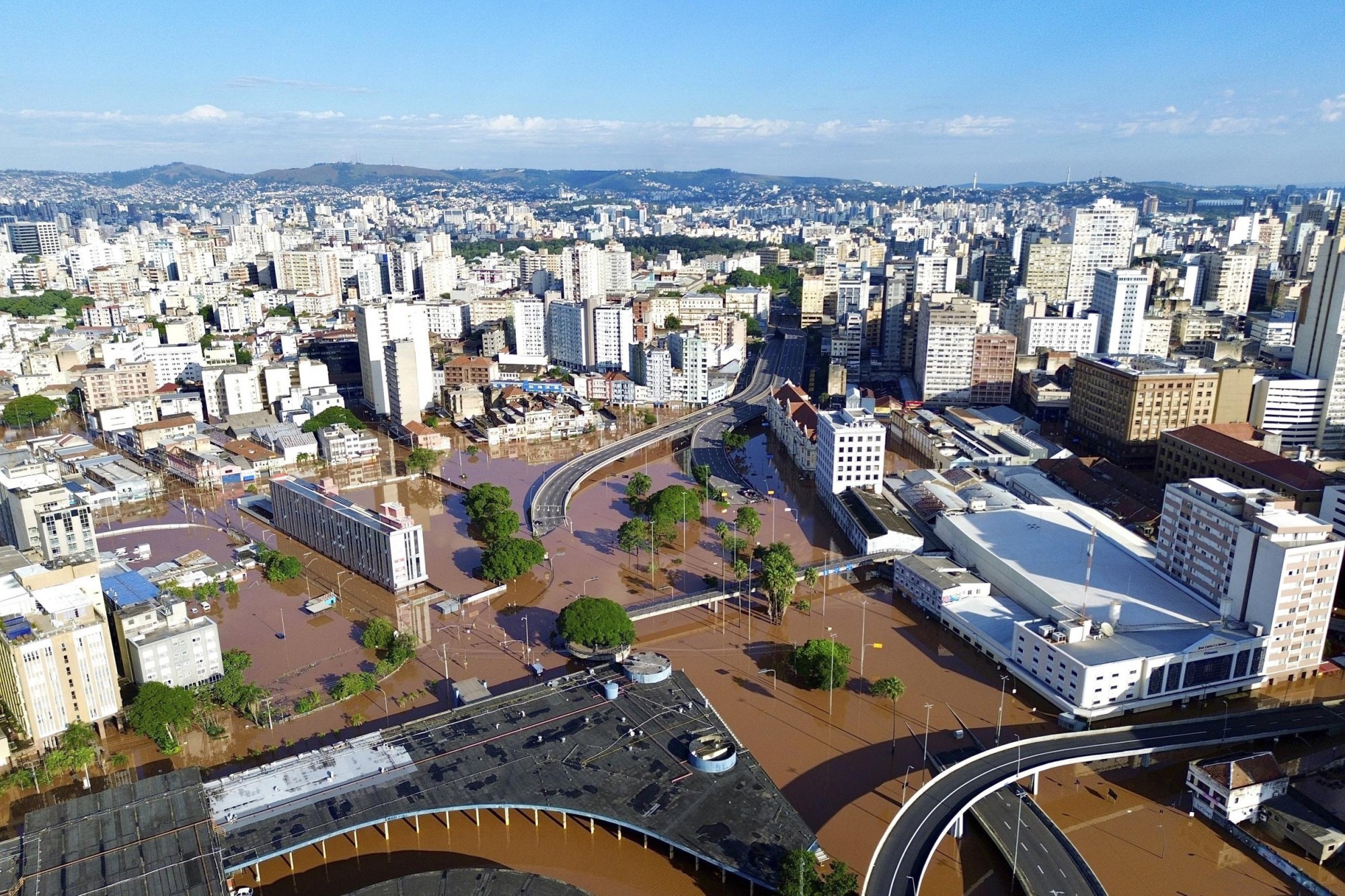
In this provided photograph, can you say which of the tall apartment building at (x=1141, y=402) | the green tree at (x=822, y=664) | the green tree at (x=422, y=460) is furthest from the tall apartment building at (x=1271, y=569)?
the green tree at (x=422, y=460)

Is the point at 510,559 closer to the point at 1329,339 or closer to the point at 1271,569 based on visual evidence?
the point at 1271,569

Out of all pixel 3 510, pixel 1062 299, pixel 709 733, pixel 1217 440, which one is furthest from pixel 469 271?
pixel 709 733

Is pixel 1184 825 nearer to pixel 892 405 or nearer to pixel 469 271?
pixel 892 405

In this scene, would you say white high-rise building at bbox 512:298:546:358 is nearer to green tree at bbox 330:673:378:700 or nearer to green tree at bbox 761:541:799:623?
green tree at bbox 761:541:799:623

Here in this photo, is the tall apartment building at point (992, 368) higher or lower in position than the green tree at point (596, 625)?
higher

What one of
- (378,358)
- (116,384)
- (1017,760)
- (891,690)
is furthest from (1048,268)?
(116,384)

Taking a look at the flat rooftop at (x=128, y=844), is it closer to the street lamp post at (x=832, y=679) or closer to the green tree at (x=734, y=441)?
the street lamp post at (x=832, y=679)
